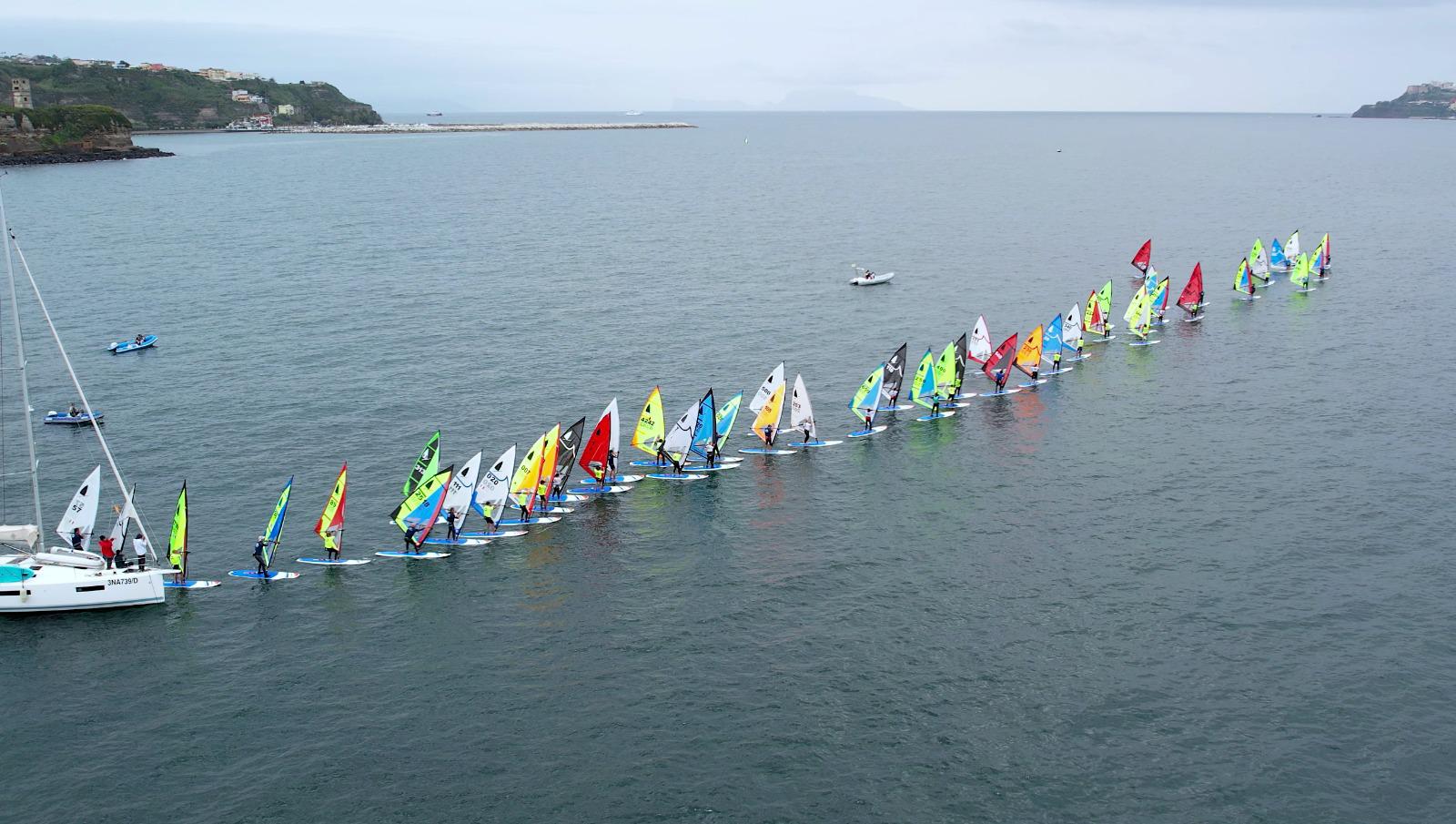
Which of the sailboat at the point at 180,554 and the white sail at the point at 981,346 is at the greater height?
the white sail at the point at 981,346

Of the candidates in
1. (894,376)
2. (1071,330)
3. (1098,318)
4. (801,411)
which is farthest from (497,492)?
(1098,318)

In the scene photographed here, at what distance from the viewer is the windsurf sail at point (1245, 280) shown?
12662cm

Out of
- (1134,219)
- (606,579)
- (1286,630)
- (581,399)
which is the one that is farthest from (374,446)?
(1134,219)

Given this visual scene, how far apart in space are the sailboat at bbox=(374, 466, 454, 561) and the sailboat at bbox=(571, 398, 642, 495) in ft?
35.8

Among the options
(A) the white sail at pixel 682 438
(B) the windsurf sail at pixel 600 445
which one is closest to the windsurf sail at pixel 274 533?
(B) the windsurf sail at pixel 600 445

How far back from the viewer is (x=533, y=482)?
67.4m

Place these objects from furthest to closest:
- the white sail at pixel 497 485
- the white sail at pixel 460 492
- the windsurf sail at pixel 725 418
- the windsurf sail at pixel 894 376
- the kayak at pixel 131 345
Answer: the kayak at pixel 131 345 < the windsurf sail at pixel 894 376 < the windsurf sail at pixel 725 418 < the white sail at pixel 497 485 < the white sail at pixel 460 492

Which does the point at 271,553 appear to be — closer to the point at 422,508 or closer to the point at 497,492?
the point at 422,508

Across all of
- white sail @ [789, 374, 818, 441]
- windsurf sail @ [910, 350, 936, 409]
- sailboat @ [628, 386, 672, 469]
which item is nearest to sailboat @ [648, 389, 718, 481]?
sailboat @ [628, 386, 672, 469]

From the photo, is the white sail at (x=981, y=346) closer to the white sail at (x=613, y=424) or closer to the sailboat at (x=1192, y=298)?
the sailboat at (x=1192, y=298)

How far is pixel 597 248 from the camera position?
171500mm

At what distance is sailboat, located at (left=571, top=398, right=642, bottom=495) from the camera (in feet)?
234

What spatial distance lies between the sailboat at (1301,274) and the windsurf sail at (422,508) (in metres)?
116

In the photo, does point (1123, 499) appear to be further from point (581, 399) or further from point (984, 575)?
point (581, 399)
